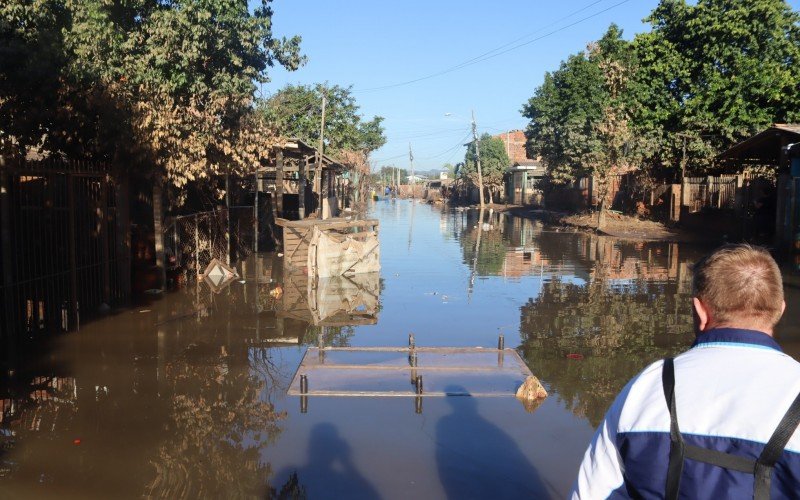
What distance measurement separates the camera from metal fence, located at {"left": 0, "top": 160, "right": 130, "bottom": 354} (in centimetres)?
901

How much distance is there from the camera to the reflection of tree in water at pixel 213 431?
16.9 feet

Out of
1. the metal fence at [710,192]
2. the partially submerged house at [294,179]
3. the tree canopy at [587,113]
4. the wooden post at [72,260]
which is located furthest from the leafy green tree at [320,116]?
the wooden post at [72,260]

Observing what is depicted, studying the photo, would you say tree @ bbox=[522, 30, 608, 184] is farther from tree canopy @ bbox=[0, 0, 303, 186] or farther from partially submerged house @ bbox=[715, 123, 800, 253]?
tree canopy @ bbox=[0, 0, 303, 186]

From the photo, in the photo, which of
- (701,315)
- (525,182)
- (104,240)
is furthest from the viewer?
(525,182)

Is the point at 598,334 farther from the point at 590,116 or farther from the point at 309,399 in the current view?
the point at 590,116

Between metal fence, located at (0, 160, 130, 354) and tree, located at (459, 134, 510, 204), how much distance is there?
49.6 m

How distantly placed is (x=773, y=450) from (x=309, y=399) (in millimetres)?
5546

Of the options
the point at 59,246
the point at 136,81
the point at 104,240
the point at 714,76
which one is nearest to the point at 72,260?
the point at 59,246

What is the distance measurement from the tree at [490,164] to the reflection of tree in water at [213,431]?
5298 cm

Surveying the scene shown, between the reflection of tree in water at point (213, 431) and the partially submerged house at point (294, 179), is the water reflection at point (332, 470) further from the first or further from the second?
the partially submerged house at point (294, 179)

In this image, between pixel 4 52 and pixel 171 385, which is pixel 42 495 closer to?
pixel 171 385

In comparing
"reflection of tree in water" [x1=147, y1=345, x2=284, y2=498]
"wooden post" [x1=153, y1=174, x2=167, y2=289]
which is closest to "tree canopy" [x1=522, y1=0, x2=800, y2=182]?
"wooden post" [x1=153, y1=174, x2=167, y2=289]

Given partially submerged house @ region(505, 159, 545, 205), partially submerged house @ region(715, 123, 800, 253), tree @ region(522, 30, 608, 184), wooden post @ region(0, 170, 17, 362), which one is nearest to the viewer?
wooden post @ region(0, 170, 17, 362)

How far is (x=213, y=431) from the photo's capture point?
6.21 meters
